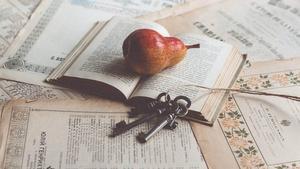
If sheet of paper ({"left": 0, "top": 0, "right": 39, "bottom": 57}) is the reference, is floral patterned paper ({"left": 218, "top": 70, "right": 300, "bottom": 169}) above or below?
below

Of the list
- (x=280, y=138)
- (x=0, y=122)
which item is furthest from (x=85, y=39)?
(x=280, y=138)

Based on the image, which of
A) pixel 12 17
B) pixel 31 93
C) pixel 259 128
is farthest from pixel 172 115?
pixel 12 17

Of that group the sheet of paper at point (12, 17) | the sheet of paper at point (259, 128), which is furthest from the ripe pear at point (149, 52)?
the sheet of paper at point (12, 17)

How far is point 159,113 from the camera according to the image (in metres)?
0.78

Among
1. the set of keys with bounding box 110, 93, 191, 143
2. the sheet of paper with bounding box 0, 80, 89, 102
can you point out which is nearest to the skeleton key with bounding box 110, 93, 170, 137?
the set of keys with bounding box 110, 93, 191, 143

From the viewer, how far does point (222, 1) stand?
1.11 metres

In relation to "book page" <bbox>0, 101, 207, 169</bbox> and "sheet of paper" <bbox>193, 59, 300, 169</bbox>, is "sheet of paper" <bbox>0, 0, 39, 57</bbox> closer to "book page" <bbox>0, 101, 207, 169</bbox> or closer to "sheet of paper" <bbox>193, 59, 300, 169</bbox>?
"book page" <bbox>0, 101, 207, 169</bbox>

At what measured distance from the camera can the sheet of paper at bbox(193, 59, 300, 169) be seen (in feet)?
2.41

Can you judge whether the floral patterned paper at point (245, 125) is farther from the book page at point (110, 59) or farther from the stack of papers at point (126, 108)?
the book page at point (110, 59)

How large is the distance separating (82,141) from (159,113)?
0.13 metres

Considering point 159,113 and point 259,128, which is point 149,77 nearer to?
point 159,113

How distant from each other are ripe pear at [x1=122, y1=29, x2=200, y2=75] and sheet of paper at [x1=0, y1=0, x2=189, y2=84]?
7.1 inches

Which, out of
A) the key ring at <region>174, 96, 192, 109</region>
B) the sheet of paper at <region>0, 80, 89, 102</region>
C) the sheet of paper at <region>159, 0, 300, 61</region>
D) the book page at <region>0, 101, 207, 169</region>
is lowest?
the book page at <region>0, 101, 207, 169</region>

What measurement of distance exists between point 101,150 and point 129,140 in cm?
5
